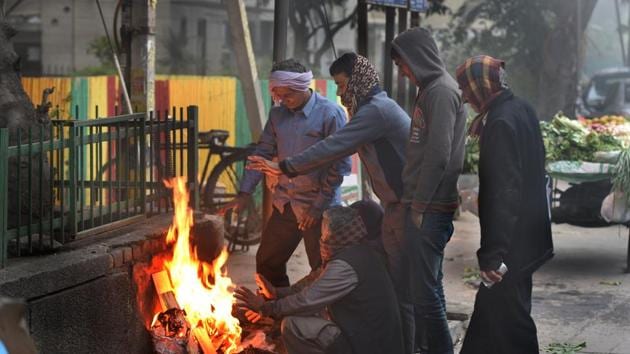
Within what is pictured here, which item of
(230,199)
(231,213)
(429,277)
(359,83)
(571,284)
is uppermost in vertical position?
(359,83)

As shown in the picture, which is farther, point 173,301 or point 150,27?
point 150,27

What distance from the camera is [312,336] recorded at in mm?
5754

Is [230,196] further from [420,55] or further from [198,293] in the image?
[420,55]

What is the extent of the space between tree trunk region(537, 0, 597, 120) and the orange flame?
18225 mm

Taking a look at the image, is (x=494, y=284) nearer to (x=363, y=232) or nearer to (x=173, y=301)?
(x=363, y=232)

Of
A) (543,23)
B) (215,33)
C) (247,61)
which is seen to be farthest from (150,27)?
(215,33)

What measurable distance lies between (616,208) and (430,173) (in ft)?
15.6

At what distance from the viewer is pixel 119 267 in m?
5.83

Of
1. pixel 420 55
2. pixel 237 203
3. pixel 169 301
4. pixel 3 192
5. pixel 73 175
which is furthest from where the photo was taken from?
pixel 237 203

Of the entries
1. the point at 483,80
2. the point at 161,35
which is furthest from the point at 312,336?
the point at 161,35

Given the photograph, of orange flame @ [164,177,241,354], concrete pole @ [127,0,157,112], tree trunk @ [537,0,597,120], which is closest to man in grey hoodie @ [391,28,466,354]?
orange flame @ [164,177,241,354]

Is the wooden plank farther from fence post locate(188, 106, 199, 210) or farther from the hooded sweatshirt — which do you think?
the hooded sweatshirt

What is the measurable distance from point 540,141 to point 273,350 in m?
2.09

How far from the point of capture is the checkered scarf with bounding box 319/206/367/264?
5664 mm
